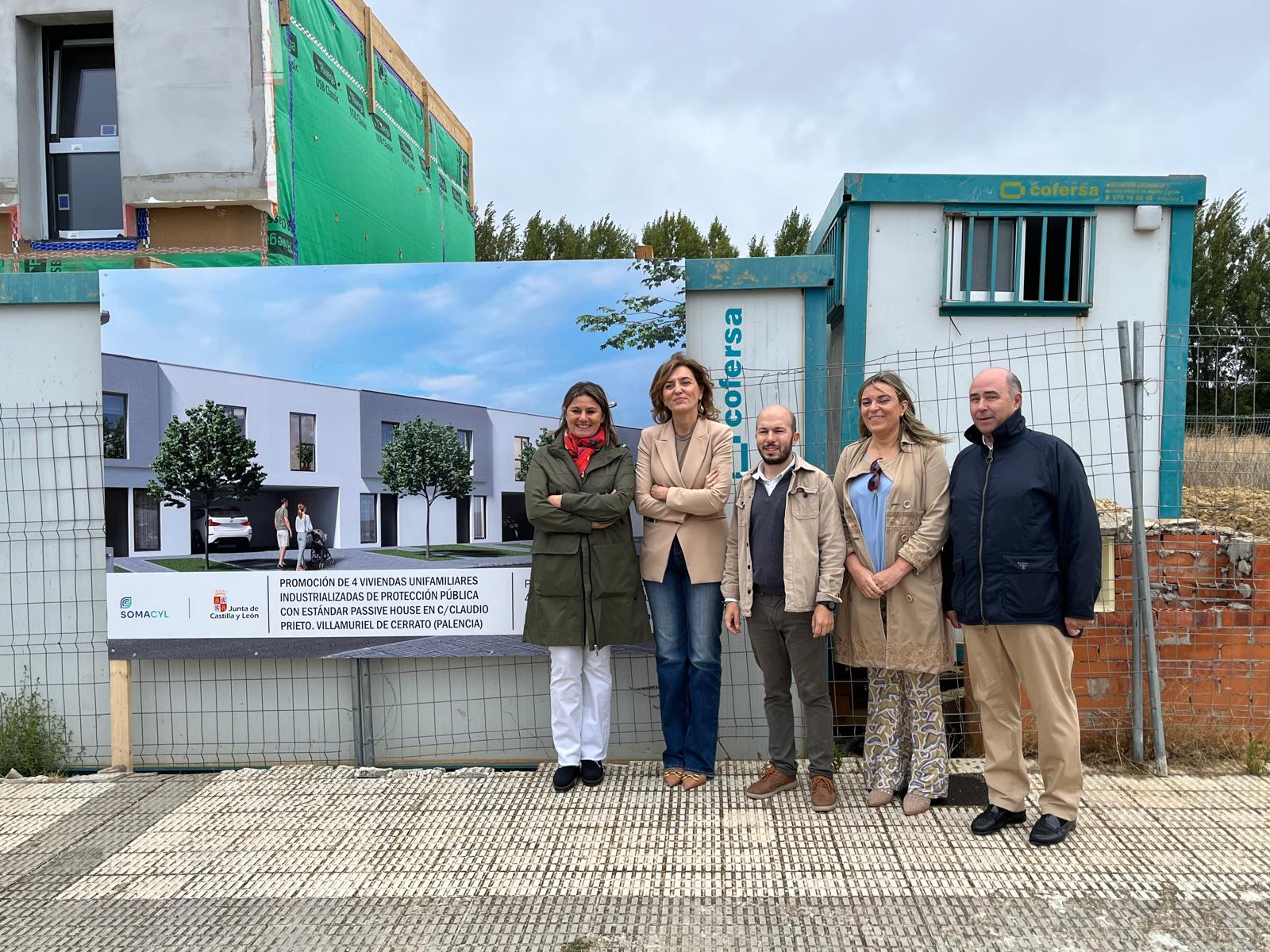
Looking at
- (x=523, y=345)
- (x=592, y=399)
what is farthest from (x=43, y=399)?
(x=592, y=399)

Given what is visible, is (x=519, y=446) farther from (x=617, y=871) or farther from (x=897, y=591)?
(x=617, y=871)

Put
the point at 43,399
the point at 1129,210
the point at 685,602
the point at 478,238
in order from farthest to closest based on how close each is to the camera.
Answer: the point at 478,238 → the point at 1129,210 → the point at 43,399 → the point at 685,602

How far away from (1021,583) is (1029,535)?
0.64 ft

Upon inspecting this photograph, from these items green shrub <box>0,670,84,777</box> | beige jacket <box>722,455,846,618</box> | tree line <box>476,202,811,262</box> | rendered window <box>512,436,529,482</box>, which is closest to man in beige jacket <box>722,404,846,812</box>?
beige jacket <box>722,455,846,618</box>

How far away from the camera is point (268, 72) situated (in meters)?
6.19

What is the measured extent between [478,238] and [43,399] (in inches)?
833

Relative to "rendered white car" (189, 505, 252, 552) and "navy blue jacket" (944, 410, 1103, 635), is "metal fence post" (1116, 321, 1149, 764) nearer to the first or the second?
"navy blue jacket" (944, 410, 1103, 635)

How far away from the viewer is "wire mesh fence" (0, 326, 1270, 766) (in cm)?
441

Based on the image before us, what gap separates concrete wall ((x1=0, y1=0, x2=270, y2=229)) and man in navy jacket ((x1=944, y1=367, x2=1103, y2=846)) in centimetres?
534

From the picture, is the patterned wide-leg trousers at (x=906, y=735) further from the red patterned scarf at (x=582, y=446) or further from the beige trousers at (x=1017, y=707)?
the red patterned scarf at (x=582, y=446)

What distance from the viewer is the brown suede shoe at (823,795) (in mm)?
3717

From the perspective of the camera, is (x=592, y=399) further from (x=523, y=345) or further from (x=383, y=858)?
(x=383, y=858)

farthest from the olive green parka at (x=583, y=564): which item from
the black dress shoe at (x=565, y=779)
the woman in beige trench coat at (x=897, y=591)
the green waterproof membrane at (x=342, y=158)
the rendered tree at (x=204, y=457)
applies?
the green waterproof membrane at (x=342, y=158)

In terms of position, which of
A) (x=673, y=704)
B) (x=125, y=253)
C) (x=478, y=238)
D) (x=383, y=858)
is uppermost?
(x=478, y=238)
